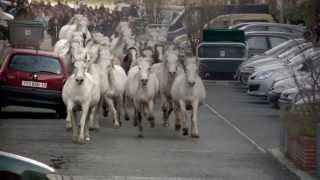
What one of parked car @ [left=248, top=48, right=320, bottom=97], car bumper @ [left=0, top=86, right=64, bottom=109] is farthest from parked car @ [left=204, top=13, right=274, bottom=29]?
car bumper @ [left=0, top=86, right=64, bottom=109]

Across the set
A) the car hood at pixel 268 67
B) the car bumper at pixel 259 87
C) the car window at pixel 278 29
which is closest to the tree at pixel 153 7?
the car window at pixel 278 29

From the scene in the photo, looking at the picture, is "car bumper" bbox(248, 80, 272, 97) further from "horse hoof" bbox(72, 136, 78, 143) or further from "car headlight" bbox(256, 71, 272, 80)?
"horse hoof" bbox(72, 136, 78, 143)

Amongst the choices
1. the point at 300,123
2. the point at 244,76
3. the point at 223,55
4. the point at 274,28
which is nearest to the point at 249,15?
the point at 274,28

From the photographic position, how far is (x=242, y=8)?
5794cm

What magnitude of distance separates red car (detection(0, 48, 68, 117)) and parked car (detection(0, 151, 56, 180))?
58.2 ft

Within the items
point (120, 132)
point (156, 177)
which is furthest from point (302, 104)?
point (120, 132)

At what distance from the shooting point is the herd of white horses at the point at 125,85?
20672 mm

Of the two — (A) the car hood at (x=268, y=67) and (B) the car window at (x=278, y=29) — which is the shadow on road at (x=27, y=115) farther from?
(B) the car window at (x=278, y=29)

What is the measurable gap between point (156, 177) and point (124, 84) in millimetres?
9224

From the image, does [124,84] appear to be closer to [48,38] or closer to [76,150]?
[76,150]

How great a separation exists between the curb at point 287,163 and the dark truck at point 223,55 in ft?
67.4

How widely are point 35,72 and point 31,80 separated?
246 millimetres

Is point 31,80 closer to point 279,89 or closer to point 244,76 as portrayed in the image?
point 279,89

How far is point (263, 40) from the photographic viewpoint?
42.1 m
